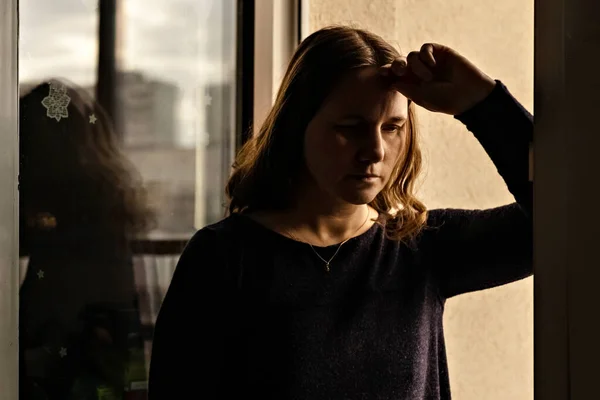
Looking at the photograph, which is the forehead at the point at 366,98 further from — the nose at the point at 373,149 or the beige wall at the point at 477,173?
the beige wall at the point at 477,173

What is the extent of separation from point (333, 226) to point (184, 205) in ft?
1.33

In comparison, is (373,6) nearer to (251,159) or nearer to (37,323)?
(251,159)

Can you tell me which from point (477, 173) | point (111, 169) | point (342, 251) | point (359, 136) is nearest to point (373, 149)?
point (359, 136)

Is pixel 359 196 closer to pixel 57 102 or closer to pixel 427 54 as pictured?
pixel 427 54

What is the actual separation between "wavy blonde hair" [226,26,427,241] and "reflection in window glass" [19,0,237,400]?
0.24m

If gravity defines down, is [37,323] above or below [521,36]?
below

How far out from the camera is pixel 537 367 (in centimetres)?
37

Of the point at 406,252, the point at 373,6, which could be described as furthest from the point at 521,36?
the point at 406,252

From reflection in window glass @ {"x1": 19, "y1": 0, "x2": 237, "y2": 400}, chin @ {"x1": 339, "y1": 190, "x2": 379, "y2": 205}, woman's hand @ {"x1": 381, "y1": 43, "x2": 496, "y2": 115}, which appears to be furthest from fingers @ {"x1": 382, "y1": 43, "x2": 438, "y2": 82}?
reflection in window glass @ {"x1": 19, "y1": 0, "x2": 237, "y2": 400}

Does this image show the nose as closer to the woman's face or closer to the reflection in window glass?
the woman's face

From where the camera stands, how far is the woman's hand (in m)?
0.74

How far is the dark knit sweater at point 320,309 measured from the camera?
810mm

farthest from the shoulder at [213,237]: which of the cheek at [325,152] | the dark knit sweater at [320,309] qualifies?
the cheek at [325,152]

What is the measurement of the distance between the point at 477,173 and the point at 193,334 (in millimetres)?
743
